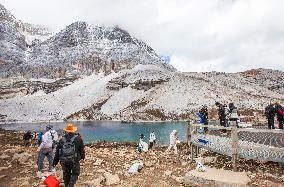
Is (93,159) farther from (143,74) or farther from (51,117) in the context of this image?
(143,74)

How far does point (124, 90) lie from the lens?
155 metres

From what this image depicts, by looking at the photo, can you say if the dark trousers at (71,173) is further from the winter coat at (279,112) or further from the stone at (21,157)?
the winter coat at (279,112)

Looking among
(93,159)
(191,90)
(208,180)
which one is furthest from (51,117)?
(208,180)

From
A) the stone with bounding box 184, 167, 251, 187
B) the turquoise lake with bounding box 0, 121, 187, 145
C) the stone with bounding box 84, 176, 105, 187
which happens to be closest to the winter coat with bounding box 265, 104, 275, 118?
the stone with bounding box 184, 167, 251, 187

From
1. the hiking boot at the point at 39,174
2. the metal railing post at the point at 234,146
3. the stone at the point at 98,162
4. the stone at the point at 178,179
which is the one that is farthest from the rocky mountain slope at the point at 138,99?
the metal railing post at the point at 234,146

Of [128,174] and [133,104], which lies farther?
[133,104]

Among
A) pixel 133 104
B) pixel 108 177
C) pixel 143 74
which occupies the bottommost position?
pixel 108 177

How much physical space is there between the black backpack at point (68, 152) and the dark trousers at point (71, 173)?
10.8 inches

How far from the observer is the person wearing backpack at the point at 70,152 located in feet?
35.2

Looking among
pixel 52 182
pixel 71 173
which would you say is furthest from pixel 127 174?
pixel 71 173

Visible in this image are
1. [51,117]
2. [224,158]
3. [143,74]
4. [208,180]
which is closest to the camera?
[208,180]

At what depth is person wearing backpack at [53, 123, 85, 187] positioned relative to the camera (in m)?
10.7

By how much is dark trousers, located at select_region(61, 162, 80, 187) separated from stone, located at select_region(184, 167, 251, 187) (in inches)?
175

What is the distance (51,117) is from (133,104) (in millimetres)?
31218
